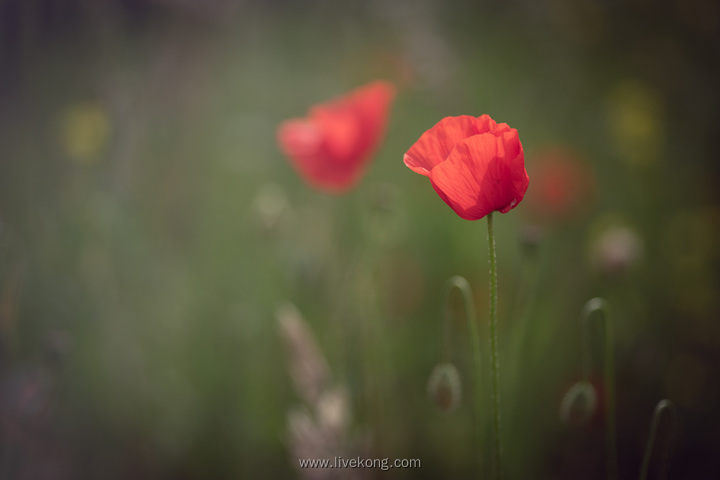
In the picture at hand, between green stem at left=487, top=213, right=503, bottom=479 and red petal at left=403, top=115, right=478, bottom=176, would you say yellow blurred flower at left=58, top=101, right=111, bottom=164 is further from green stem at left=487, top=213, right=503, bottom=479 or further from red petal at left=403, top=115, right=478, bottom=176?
green stem at left=487, top=213, right=503, bottom=479

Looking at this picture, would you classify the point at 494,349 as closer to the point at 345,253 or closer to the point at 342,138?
the point at 342,138

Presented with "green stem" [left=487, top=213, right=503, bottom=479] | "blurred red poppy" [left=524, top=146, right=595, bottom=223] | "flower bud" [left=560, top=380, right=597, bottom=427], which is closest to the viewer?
"green stem" [left=487, top=213, right=503, bottom=479]

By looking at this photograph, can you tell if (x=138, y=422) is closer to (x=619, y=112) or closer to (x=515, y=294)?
(x=515, y=294)

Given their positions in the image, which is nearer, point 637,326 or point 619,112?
point 637,326

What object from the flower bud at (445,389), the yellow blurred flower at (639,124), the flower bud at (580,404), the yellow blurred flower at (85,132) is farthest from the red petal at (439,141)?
the yellow blurred flower at (639,124)

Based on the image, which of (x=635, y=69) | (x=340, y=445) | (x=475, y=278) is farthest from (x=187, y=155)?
(x=635, y=69)

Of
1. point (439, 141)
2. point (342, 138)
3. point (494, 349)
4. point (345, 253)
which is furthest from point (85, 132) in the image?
point (494, 349)

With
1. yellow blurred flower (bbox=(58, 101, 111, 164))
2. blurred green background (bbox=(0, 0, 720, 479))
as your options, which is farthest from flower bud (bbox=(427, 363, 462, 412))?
yellow blurred flower (bbox=(58, 101, 111, 164))
